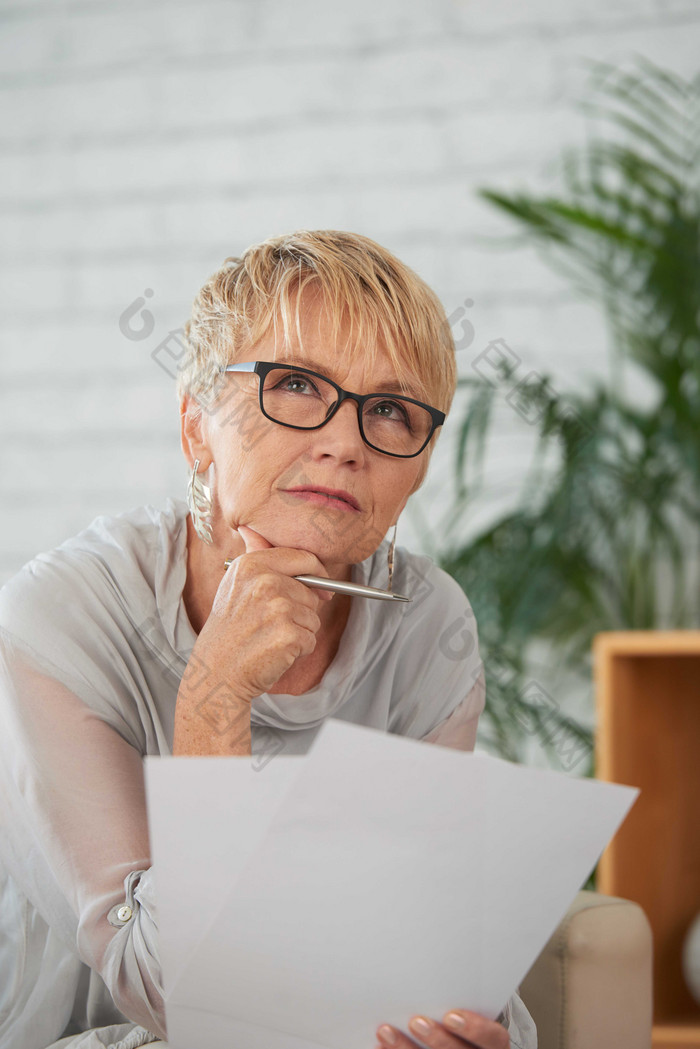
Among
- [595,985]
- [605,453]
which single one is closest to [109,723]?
[595,985]

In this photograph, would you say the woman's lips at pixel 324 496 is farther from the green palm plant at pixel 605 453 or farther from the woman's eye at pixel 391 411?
the green palm plant at pixel 605 453

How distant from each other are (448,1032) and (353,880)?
0.15 m

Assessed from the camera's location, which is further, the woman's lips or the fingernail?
the woman's lips

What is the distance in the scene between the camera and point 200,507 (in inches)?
37.7

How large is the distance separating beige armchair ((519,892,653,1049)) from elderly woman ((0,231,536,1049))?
0.17ft

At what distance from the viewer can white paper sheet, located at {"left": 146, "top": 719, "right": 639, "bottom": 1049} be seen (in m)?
0.54

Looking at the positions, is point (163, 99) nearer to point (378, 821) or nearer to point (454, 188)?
point (454, 188)

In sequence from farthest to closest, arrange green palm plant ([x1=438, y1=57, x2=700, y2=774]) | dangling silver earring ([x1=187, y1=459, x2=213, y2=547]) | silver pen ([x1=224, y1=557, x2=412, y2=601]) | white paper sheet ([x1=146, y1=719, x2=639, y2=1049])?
green palm plant ([x1=438, y1=57, x2=700, y2=774]) < dangling silver earring ([x1=187, y1=459, x2=213, y2=547]) < silver pen ([x1=224, y1=557, x2=412, y2=601]) < white paper sheet ([x1=146, y1=719, x2=639, y2=1049])

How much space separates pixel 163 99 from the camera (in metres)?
1.98

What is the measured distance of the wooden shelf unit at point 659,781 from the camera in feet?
4.57

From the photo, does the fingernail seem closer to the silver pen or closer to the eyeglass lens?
the silver pen

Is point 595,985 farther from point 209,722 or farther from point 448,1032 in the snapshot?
point 209,722

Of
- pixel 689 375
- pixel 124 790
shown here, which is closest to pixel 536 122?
pixel 689 375

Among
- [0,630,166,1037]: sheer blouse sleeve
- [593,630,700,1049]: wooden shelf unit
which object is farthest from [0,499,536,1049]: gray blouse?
[593,630,700,1049]: wooden shelf unit
